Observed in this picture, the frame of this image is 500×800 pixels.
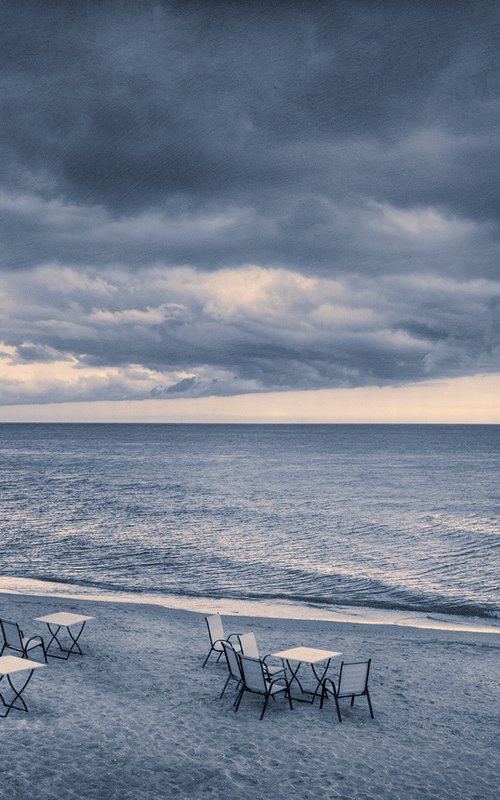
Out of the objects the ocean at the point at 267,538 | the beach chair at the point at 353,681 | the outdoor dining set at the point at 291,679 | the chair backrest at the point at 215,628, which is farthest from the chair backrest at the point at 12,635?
the ocean at the point at 267,538

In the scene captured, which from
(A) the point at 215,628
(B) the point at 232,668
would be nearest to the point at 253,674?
(B) the point at 232,668

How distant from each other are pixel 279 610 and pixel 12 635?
1006 cm

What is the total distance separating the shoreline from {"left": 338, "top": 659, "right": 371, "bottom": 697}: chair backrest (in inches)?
325

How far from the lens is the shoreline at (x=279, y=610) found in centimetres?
1944

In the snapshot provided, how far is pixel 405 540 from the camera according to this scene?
3509 cm

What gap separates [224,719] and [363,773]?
2.58 meters

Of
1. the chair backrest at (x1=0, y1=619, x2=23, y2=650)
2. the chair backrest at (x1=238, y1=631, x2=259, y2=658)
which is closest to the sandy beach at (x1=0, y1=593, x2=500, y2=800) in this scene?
the chair backrest at (x1=238, y1=631, x2=259, y2=658)

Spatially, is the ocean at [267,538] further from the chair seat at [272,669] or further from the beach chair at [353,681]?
the beach chair at [353,681]

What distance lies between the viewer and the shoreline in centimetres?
1944

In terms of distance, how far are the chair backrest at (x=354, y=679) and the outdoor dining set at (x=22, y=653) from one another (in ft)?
16.2

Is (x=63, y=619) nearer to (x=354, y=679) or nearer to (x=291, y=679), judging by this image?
(x=291, y=679)

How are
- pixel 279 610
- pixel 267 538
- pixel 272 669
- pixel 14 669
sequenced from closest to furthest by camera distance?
pixel 14 669 < pixel 272 669 < pixel 279 610 < pixel 267 538

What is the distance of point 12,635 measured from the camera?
1280cm

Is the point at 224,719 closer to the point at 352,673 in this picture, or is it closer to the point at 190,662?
the point at 352,673
